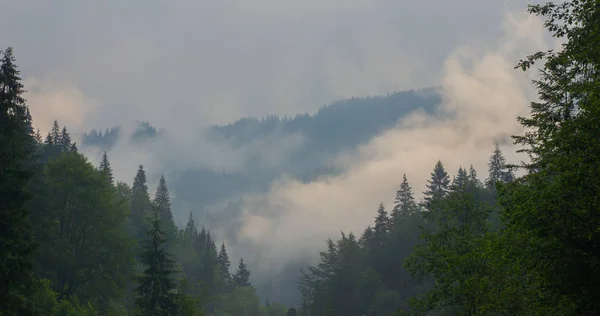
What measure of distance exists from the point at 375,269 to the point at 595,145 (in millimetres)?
72602

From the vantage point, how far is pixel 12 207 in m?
23.4

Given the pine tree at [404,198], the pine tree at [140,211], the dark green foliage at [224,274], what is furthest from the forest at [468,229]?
the dark green foliage at [224,274]

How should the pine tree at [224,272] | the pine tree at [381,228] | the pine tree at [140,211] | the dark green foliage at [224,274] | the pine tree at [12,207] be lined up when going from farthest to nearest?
the pine tree at [224,272], the dark green foliage at [224,274], the pine tree at [140,211], the pine tree at [381,228], the pine tree at [12,207]

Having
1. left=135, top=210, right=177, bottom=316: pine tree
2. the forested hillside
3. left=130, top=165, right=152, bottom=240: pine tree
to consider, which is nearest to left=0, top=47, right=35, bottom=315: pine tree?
the forested hillside

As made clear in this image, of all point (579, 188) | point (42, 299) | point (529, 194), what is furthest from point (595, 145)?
point (42, 299)

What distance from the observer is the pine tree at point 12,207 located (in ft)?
73.5

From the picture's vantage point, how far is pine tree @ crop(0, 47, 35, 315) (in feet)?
73.5

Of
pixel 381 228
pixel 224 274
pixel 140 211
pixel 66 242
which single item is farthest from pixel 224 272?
pixel 66 242

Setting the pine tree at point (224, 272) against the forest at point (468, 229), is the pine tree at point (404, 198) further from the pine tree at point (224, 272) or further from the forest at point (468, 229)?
the forest at point (468, 229)

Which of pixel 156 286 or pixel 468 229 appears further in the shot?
pixel 156 286

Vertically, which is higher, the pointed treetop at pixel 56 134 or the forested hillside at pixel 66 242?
the pointed treetop at pixel 56 134

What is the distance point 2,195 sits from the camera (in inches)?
910

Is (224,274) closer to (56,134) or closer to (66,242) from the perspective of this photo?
(56,134)

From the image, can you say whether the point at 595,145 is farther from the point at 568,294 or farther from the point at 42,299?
the point at 42,299
